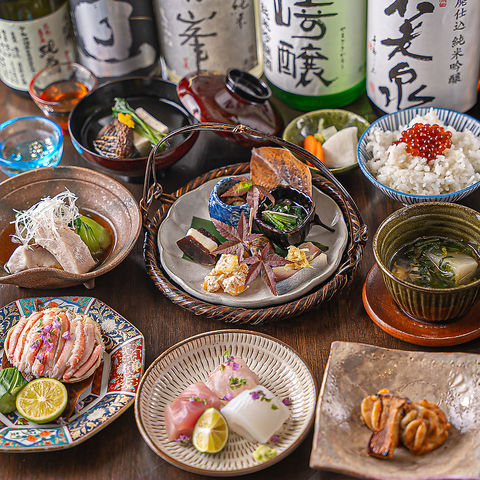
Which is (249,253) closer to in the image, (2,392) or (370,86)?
(2,392)

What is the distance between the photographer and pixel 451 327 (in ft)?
4.87

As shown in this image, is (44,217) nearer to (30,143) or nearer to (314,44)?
(30,143)

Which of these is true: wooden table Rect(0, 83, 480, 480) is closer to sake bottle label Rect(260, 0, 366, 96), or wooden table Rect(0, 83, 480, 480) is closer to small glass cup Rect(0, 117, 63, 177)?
small glass cup Rect(0, 117, 63, 177)

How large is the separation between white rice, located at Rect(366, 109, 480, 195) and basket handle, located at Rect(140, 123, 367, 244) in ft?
0.70

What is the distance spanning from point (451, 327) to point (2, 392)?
1.21 metres

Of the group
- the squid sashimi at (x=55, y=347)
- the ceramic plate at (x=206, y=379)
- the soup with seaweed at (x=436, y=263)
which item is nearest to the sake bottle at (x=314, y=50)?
the soup with seaweed at (x=436, y=263)

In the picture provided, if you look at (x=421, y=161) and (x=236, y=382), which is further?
(x=421, y=161)

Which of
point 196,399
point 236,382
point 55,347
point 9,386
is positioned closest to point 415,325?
point 236,382

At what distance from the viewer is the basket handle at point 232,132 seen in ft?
5.12

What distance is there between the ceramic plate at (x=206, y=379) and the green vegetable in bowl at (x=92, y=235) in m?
0.51

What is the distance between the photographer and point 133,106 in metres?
2.29

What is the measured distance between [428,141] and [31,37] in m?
1.75

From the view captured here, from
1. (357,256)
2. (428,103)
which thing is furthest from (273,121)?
(357,256)

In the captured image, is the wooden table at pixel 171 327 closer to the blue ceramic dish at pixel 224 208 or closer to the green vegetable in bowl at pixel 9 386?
the green vegetable in bowl at pixel 9 386
